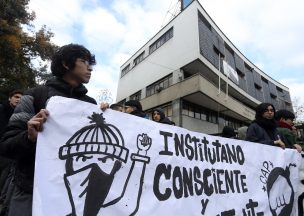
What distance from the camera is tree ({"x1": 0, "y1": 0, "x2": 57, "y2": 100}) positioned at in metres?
13.9

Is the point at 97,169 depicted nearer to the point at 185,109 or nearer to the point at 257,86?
the point at 185,109

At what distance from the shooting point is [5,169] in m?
4.04

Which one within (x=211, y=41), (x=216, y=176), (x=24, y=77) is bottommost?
(x=216, y=176)

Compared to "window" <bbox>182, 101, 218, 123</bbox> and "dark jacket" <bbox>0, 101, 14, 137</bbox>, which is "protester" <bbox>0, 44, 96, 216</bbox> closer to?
"dark jacket" <bbox>0, 101, 14, 137</bbox>

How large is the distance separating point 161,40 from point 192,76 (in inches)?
289

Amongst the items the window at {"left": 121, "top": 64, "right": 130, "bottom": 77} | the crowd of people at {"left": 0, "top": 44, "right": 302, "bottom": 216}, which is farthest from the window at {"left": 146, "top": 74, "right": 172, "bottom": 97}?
the crowd of people at {"left": 0, "top": 44, "right": 302, "bottom": 216}

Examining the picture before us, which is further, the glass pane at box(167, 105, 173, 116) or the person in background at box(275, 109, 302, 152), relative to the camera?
the glass pane at box(167, 105, 173, 116)

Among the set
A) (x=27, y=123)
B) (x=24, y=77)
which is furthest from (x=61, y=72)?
(x=24, y=77)

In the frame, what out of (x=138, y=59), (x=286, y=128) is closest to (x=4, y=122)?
(x=286, y=128)

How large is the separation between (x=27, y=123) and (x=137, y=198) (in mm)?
896

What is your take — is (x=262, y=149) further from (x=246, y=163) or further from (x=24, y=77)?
(x=24, y=77)

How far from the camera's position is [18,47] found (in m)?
14.1

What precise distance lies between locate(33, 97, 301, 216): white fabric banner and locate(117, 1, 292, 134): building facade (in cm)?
1524

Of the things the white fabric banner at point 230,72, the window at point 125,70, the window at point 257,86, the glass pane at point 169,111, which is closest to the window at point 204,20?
the white fabric banner at point 230,72
